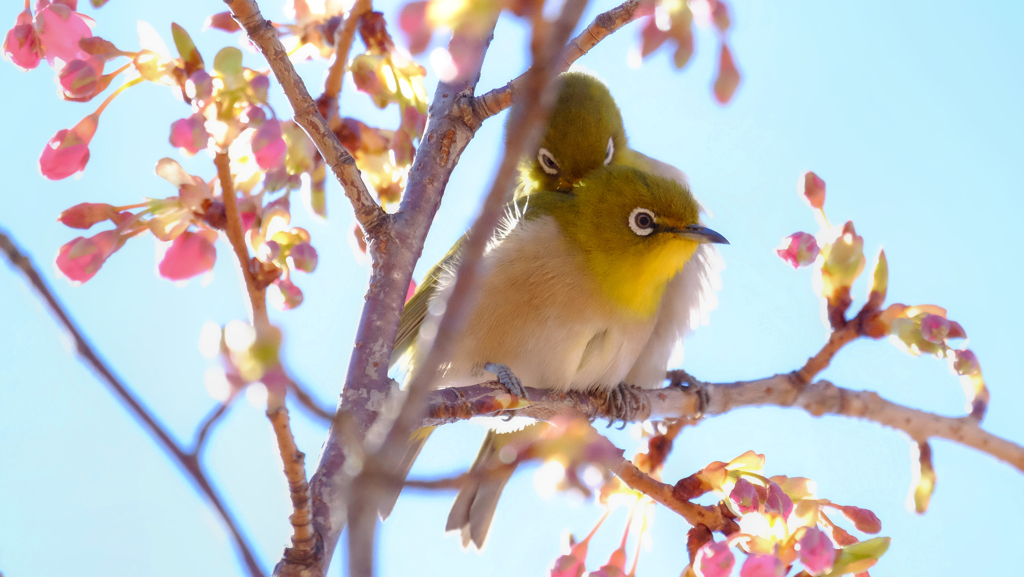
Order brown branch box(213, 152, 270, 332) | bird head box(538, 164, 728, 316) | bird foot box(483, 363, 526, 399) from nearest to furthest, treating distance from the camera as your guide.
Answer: brown branch box(213, 152, 270, 332) < bird foot box(483, 363, 526, 399) < bird head box(538, 164, 728, 316)

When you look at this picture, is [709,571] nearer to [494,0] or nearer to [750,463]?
[750,463]

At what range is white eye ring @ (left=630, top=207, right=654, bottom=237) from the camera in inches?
121

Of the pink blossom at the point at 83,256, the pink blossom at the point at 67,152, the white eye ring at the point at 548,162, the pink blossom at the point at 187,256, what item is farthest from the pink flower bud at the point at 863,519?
the white eye ring at the point at 548,162

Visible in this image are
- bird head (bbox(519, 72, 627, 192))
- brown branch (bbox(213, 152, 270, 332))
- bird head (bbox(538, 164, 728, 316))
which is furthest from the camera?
bird head (bbox(519, 72, 627, 192))

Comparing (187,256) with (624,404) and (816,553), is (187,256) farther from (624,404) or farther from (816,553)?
(624,404)

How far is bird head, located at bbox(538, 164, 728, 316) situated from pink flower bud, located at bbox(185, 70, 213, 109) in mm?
1716

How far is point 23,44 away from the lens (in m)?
1.80

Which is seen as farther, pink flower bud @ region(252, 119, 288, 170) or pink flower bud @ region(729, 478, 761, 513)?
pink flower bud @ region(729, 478, 761, 513)

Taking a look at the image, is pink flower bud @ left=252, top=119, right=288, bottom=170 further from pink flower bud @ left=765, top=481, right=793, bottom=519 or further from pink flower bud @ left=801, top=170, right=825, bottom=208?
pink flower bud @ left=801, top=170, right=825, bottom=208

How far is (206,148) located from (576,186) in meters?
2.04

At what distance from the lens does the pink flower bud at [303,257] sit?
→ 175cm

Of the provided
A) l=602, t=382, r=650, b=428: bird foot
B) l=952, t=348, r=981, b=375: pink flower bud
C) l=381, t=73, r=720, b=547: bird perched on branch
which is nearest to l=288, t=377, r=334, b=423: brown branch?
l=381, t=73, r=720, b=547: bird perched on branch

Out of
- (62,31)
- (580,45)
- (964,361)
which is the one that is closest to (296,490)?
(580,45)

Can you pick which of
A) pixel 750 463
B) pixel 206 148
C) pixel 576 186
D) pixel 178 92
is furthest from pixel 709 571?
pixel 576 186
